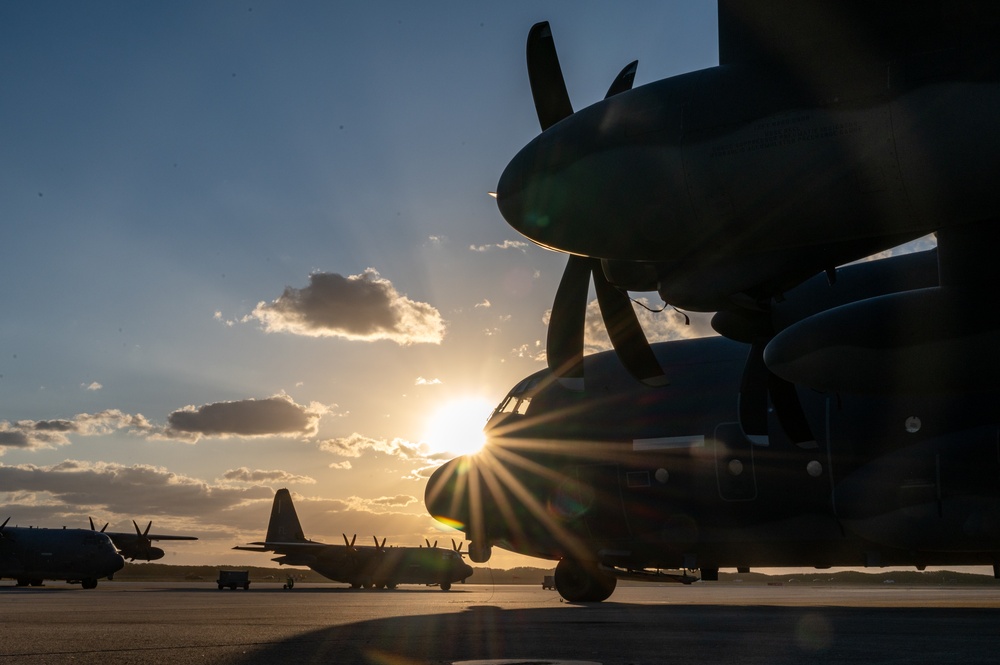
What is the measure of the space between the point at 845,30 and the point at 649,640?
7.32 meters

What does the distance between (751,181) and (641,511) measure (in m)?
13.5

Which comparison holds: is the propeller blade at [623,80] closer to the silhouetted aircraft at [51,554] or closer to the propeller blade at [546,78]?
the propeller blade at [546,78]

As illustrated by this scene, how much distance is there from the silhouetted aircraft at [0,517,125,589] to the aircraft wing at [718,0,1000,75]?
51.0 m

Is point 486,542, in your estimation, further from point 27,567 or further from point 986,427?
point 27,567

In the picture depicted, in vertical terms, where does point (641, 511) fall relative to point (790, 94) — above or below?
below

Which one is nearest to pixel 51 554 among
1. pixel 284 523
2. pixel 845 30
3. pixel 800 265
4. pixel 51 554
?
pixel 51 554

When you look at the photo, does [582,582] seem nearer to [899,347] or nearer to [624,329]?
[624,329]

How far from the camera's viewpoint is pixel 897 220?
8.16m

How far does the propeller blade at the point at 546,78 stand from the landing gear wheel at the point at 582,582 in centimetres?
1270

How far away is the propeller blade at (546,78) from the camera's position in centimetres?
1338

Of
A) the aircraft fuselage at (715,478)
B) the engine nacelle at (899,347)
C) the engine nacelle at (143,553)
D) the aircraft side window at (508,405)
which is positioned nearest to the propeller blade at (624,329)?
the engine nacelle at (899,347)

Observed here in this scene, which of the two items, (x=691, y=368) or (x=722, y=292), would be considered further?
(x=691, y=368)

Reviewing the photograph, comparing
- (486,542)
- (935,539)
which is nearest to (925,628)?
(935,539)

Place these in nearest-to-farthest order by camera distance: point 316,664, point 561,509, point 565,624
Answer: point 316,664 < point 565,624 < point 561,509
